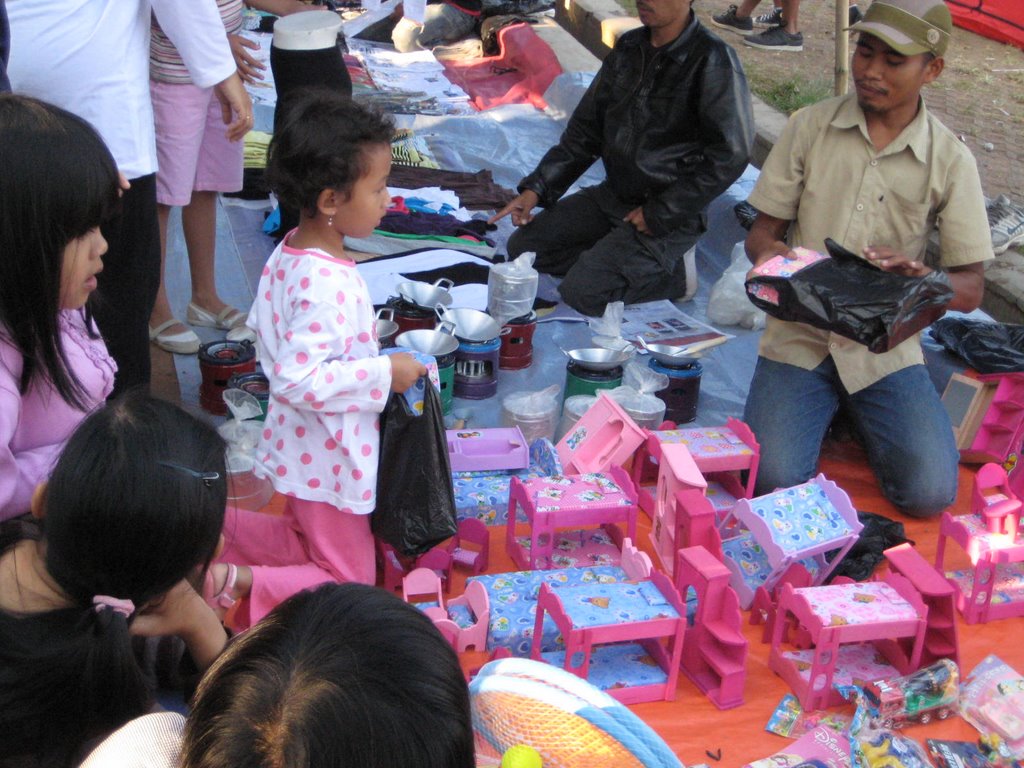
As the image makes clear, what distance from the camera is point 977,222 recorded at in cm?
281

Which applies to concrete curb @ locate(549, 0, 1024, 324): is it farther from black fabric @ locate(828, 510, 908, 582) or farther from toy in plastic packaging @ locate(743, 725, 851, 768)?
toy in plastic packaging @ locate(743, 725, 851, 768)

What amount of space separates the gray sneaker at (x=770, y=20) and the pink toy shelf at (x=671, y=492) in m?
6.79

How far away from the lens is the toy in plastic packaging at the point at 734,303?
12.2 feet

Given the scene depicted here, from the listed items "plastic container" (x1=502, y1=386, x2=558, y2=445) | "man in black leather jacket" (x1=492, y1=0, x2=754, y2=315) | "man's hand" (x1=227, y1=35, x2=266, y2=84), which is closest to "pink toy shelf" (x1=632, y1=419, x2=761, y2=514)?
"plastic container" (x1=502, y1=386, x2=558, y2=445)

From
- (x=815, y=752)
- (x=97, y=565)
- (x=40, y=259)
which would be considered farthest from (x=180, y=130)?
(x=815, y=752)

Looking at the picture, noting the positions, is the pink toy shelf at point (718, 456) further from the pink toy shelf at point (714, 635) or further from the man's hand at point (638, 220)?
the man's hand at point (638, 220)

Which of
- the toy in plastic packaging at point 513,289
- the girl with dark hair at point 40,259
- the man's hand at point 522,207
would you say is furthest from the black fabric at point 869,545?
the man's hand at point 522,207

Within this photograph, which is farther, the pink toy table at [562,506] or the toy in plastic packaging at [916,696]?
the pink toy table at [562,506]

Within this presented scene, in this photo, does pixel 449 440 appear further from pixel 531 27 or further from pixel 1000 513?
pixel 531 27

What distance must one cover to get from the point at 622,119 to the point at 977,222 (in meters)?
1.44

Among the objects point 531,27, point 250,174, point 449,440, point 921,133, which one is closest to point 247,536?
point 449,440

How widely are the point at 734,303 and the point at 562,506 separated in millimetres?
1623

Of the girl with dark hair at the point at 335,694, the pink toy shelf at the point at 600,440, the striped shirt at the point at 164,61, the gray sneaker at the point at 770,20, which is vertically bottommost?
the pink toy shelf at the point at 600,440

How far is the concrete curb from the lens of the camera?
389 centimetres
